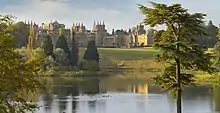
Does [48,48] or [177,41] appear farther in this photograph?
[48,48]

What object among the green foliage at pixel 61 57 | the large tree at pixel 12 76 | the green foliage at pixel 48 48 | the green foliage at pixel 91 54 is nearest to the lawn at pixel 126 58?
the green foliage at pixel 91 54

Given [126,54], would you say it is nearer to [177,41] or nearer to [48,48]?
[48,48]

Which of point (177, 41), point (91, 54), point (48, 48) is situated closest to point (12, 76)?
point (177, 41)

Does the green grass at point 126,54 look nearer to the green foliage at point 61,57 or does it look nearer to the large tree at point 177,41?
the green foliage at point 61,57

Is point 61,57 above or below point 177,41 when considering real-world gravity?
below

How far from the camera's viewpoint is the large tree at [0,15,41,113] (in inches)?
564

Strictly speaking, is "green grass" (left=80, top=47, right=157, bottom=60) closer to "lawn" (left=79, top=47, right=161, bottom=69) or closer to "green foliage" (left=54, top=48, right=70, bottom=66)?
"lawn" (left=79, top=47, right=161, bottom=69)

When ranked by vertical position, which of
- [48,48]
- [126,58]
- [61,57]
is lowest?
[126,58]

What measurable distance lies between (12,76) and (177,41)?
10029mm

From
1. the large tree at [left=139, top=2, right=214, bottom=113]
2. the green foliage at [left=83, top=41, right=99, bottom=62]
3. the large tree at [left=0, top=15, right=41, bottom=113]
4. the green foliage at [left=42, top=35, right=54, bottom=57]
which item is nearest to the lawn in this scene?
the green foliage at [left=83, top=41, right=99, bottom=62]

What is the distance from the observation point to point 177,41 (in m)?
22.2

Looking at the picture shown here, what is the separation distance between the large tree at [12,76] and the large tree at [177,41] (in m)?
8.56

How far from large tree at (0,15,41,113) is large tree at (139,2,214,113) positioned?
8564 millimetres

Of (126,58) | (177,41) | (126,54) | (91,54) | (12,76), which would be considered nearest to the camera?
(12,76)
